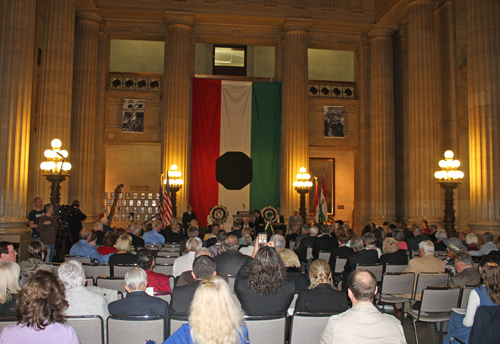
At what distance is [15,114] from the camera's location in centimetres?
990

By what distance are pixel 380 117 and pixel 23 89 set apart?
15.6 m

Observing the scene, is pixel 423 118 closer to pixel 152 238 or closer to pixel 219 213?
pixel 219 213

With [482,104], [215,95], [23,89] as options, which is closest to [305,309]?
[23,89]

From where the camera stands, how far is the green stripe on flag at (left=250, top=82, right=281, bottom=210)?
67.4ft

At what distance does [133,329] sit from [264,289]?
4.38ft

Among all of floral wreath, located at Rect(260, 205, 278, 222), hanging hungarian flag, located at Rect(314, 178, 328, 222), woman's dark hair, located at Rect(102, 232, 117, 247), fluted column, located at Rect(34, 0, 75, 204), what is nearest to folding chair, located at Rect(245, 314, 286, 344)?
woman's dark hair, located at Rect(102, 232, 117, 247)

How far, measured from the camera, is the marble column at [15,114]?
970cm

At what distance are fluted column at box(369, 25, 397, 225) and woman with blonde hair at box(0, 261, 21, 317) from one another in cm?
1792

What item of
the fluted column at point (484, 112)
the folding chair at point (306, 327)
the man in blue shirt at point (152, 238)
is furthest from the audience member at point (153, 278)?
the fluted column at point (484, 112)

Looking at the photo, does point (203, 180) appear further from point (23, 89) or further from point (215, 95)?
point (23, 89)

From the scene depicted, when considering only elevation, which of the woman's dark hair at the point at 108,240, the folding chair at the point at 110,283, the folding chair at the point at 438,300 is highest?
the woman's dark hair at the point at 108,240

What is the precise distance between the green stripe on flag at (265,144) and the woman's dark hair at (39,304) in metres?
17.4

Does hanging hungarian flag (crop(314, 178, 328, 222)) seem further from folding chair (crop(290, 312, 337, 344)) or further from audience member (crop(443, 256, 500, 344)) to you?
folding chair (crop(290, 312, 337, 344))

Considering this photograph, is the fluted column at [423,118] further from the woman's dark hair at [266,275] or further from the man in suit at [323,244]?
the woman's dark hair at [266,275]
